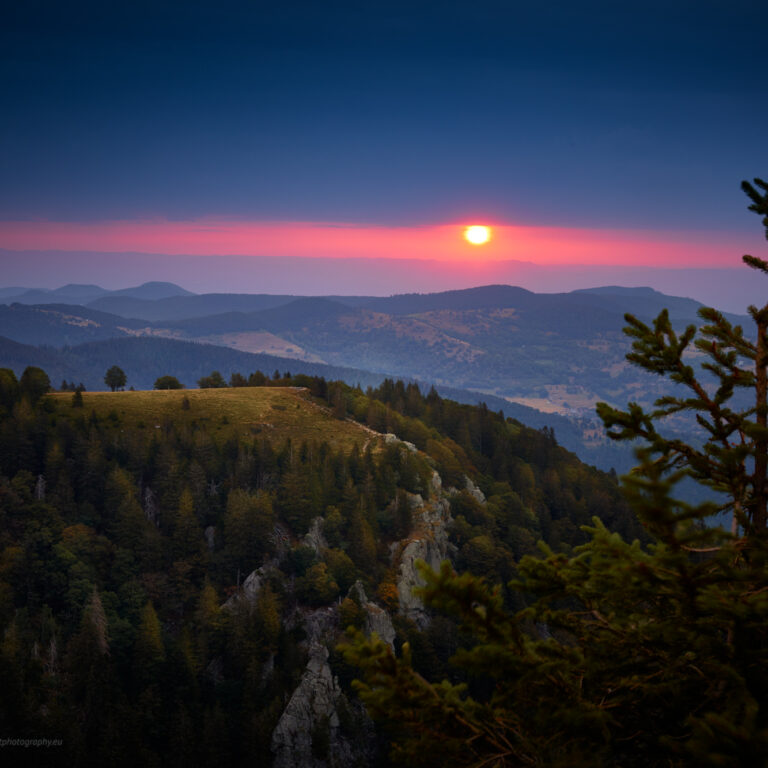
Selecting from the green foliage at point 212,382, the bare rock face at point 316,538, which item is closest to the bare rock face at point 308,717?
the bare rock face at point 316,538

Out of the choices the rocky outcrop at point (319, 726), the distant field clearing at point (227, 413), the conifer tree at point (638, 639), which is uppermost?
the conifer tree at point (638, 639)

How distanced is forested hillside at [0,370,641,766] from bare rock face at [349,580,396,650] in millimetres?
328

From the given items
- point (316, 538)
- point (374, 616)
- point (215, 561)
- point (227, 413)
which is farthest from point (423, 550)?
point (227, 413)

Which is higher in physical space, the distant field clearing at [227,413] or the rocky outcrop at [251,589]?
the distant field clearing at [227,413]

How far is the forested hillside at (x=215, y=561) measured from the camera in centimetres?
7031

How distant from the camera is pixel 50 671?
70.1m

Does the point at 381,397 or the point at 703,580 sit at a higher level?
the point at 703,580

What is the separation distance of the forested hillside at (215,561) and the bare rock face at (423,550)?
372 mm

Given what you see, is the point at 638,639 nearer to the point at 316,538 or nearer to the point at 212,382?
the point at 316,538

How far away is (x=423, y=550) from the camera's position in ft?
336

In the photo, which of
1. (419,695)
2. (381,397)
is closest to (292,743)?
(419,695)

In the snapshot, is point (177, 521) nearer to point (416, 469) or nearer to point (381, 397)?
point (416, 469)

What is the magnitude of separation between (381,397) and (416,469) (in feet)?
202

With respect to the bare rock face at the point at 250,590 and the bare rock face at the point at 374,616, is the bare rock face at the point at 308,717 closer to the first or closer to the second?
the bare rock face at the point at 374,616
